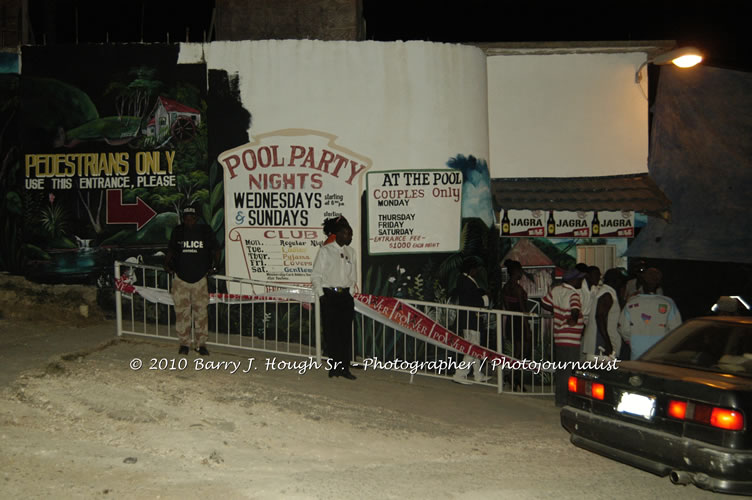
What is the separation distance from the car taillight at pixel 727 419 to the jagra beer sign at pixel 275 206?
6.40 meters

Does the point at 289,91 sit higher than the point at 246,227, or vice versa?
the point at 289,91

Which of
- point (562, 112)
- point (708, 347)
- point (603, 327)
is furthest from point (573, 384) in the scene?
point (562, 112)

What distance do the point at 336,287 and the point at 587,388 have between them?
3.34 m

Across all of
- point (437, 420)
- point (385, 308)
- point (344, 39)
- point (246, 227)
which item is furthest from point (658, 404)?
point (344, 39)

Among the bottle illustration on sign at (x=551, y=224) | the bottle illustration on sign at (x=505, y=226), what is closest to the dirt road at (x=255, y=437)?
the bottle illustration on sign at (x=505, y=226)

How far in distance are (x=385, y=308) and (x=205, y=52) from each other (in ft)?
15.6

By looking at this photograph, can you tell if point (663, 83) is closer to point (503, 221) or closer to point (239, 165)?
point (503, 221)

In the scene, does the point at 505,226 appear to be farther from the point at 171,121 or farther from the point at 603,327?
the point at 171,121

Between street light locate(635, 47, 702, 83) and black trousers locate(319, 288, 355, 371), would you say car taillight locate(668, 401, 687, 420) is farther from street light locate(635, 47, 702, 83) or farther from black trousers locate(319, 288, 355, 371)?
street light locate(635, 47, 702, 83)

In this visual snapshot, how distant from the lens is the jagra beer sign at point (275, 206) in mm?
10172

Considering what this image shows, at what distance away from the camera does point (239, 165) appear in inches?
402

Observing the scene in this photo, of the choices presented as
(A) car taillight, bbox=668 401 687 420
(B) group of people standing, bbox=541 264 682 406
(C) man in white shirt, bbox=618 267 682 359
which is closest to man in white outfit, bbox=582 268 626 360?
(B) group of people standing, bbox=541 264 682 406

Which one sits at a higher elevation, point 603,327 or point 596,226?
point 596,226

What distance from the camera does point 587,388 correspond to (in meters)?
5.65
